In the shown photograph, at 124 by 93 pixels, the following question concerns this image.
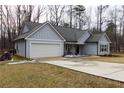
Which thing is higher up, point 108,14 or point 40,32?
point 108,14

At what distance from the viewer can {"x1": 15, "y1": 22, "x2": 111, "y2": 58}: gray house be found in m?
21.5

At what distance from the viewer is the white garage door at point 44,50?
21422 mm

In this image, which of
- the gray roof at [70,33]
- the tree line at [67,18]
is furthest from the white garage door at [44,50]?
the tree line at [67,18]

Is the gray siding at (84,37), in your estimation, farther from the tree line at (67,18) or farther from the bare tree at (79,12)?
the bare tree at (79,12)

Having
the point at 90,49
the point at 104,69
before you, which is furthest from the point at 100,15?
the point at 104,69

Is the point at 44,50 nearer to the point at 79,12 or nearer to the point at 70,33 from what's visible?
the point at 70,33

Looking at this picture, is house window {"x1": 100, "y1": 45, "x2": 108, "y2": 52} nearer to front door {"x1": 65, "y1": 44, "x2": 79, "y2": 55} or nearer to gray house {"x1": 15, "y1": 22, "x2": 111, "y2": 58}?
gray house {"x1": 15, "y1": 22, "x2": 111, "y2": 58}

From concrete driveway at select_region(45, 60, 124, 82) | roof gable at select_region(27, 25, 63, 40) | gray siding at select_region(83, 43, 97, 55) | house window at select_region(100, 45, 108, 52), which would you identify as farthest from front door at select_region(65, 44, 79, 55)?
concrete driveway at select_region(45, 60, 124, 82)

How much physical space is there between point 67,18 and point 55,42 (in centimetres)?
2045

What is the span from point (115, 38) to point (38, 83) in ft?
120

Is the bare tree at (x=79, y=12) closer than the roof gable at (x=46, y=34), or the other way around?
the roof gable at (x=46, y=34)

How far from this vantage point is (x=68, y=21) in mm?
43062

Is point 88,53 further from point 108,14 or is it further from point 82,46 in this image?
point 108,14
